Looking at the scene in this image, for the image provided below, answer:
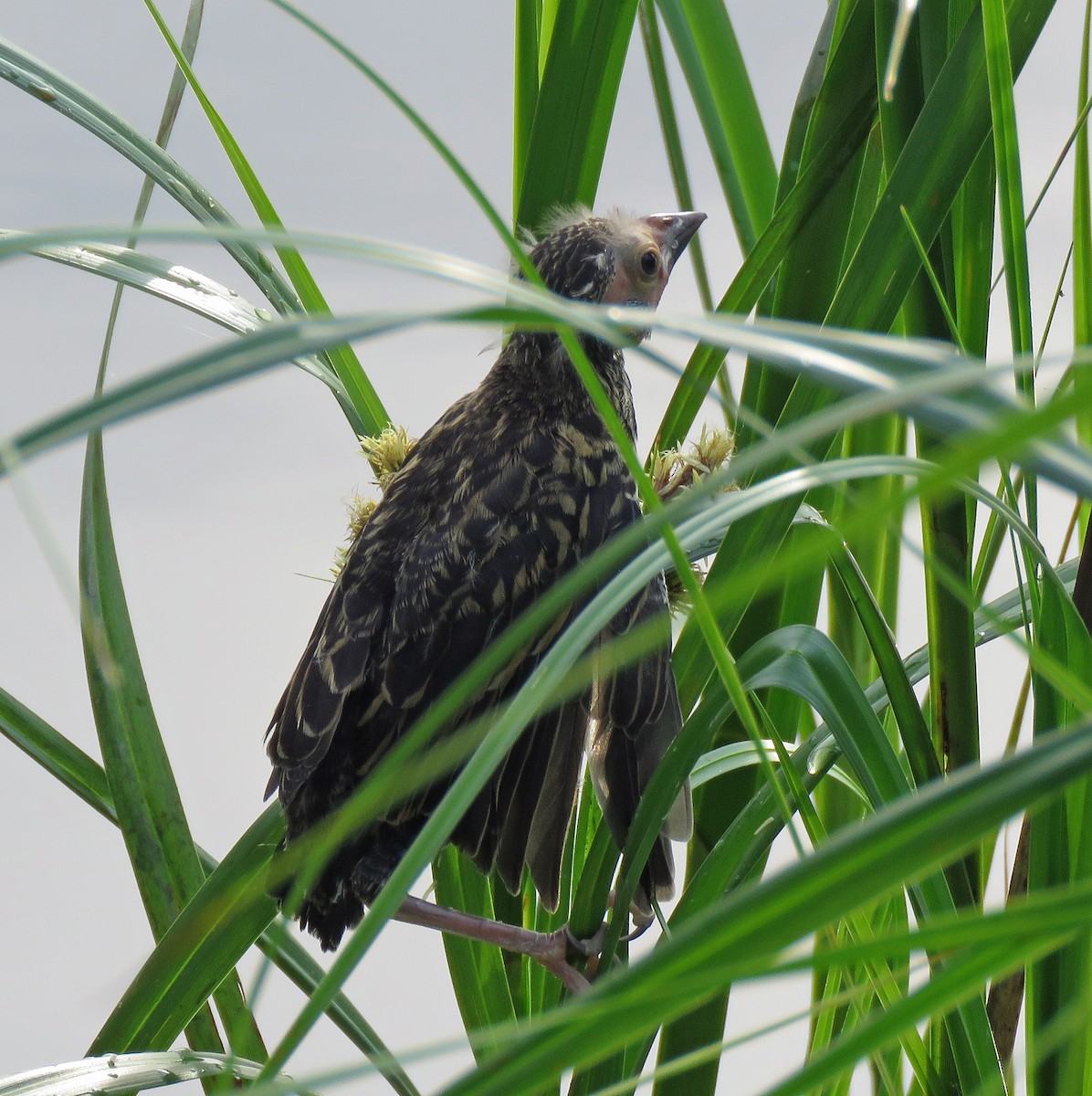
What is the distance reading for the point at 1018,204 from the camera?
0.43 metres

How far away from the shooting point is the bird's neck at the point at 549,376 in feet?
3.16

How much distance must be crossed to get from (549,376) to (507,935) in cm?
50

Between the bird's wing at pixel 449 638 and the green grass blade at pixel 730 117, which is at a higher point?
the green grass blade at pixel 730 117

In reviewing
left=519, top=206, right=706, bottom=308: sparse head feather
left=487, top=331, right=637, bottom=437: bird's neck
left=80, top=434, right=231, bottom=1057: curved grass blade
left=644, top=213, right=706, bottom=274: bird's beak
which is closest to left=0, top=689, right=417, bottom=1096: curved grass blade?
left=80, top=434, right=231, bottom=1057: curved grass blade

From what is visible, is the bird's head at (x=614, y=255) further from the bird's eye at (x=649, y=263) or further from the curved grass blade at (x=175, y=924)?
the curved grass blade at (x=175, y=924)

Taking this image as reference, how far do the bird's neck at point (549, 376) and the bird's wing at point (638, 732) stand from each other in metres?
0.23

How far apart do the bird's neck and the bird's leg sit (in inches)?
17.5

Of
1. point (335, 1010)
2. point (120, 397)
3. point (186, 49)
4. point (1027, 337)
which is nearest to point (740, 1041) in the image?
point (120, 397)

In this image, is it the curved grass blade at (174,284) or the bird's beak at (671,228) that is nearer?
the curved grass blade at (174,284)

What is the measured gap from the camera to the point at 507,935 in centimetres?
77

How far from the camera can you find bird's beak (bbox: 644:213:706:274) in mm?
1024

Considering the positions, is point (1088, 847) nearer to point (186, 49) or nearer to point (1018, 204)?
point (1018, 204)

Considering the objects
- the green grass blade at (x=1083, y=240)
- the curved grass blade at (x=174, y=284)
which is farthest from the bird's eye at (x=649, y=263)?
the green grass blade at (x=1083, y=240)

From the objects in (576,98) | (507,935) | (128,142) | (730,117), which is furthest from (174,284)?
(507,935)
